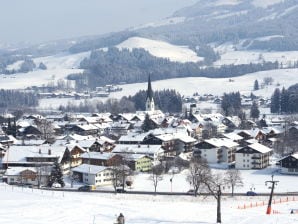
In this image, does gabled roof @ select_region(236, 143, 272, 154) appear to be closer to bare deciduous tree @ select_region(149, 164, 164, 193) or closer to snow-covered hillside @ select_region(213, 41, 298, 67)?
bare deciduous tree @ select_region(149, 164, 164, 193)

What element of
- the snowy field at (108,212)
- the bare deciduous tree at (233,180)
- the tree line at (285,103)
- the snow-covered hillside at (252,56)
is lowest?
the bare deciduous tree at (233,180)

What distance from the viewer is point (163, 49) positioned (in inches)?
7283

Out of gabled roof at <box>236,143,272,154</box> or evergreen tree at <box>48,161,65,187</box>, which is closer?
evergreen tree at <box>48,161,65,187</box>

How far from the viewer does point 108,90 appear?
126 m

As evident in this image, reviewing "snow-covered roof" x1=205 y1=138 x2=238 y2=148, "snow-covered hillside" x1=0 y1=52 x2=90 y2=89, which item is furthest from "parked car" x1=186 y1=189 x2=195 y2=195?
"snow-covered hillside" x1=0 y1=52 x2=90 y2=89

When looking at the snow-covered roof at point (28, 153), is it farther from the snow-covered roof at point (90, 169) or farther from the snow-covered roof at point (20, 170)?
the snow-covered roof at point (90, 169)

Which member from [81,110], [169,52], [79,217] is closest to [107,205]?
[79,217]

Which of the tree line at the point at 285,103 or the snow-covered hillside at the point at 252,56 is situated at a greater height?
the snow-covered hillside at the point at 252,56

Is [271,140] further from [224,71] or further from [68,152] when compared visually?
[224,71]

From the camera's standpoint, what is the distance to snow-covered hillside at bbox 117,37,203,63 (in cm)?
17512

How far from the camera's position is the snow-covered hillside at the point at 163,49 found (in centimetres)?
17512

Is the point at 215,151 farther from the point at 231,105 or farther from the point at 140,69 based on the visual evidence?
the point at 140,69

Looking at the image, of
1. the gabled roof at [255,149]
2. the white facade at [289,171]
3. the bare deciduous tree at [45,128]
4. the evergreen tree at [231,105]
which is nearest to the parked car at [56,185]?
the gabled roof at [255,149]

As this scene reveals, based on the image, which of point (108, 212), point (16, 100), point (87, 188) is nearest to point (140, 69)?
point (16, 100)
